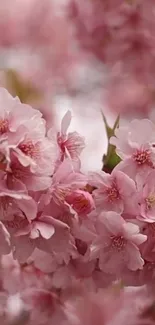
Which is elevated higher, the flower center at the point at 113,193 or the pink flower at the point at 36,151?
the pink flower at the point at 36,151

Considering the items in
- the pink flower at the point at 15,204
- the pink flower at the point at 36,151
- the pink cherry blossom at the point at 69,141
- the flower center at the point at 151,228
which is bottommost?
the flower center at the point at 151,228

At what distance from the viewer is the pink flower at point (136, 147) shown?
45 centimetres

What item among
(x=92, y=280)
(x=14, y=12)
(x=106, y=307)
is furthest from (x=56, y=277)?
(x=14, y=12)

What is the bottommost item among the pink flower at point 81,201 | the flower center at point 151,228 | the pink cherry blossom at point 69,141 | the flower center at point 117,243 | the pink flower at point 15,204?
the flower center at point 117,243

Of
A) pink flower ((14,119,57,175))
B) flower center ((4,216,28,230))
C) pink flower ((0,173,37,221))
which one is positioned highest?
pink flower ((14,119,57,175))

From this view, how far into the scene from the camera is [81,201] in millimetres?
435

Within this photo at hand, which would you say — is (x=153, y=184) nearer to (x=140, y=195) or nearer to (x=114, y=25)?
(x=140, y=195)

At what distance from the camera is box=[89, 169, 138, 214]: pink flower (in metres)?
0.44

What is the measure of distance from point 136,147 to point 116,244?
64 millimetres

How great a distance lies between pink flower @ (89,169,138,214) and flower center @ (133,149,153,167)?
1 cm

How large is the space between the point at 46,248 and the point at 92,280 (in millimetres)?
88

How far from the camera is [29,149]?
1.34 feet

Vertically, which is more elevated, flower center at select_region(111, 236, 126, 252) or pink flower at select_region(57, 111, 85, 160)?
pink flower at select_region(57, 111, 85, 160)

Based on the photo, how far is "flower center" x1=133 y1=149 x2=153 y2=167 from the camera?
0.44m
